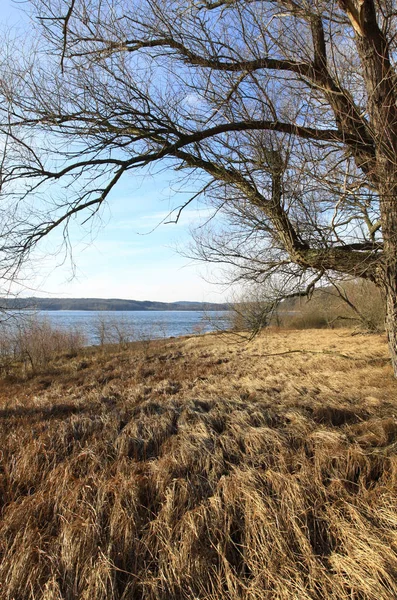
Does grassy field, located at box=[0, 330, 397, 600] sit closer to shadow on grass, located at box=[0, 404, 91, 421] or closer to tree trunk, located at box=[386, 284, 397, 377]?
shadow on grass, located at box=[0, 404, 91, 421]

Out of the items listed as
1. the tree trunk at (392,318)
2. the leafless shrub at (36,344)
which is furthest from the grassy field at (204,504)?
the leafless shrub at (36,344)

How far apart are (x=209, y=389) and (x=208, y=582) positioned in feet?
17.8

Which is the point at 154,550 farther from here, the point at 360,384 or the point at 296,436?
the point at 360,384

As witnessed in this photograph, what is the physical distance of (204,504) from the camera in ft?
11.1

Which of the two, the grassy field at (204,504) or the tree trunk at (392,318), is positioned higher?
the tree trunk at (392,318)

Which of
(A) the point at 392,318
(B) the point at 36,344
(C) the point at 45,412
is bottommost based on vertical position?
(B) the point at 36,344

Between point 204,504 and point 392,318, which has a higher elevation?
point 392,318

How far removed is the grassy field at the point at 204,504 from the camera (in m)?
2.70

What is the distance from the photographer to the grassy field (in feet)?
8.86

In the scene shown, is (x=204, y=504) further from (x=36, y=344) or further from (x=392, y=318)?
(x=36, y=344)

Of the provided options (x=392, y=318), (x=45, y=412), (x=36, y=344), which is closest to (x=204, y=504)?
(x=392, y=318)

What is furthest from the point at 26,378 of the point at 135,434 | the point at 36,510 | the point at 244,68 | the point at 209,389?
the point at 244,68

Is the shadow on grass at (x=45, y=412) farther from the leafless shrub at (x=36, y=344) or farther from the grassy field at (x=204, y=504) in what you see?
the leafless shrub at (x=36, y=344)

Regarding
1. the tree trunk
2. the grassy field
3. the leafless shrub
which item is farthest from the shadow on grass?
the leafless shrub
